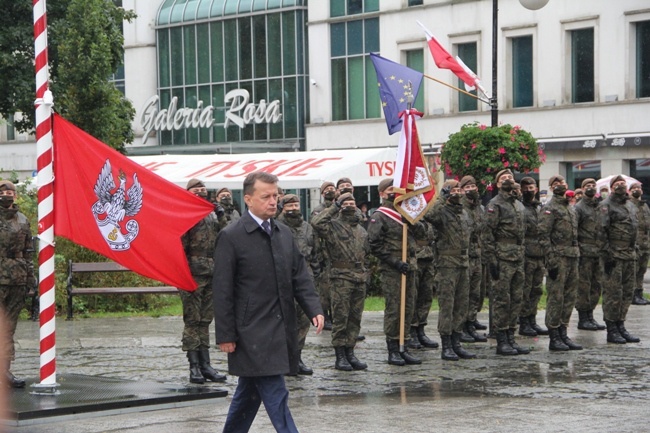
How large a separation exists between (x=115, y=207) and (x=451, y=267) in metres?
4.35

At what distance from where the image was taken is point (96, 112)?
76.9ft

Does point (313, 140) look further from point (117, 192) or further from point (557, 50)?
point (117, 192)

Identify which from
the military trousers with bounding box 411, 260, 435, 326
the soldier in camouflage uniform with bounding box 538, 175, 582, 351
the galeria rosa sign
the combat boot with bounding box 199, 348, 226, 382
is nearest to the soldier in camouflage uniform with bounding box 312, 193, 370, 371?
the combat boot with bounding box 199, 348, 226, 382

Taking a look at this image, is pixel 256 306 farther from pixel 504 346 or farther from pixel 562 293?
pixel 562 293

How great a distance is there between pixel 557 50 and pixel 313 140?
1104 centimetres

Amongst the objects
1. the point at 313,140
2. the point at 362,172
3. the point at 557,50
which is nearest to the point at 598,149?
the point at 557,50

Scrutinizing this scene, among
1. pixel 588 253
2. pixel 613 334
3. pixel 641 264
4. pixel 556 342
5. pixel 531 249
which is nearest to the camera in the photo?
pixel 556 342

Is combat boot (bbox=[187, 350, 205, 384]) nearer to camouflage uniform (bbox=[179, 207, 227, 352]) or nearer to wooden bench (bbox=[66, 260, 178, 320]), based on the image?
camouflage uniform (bbox=[179, 207, 227, 352])

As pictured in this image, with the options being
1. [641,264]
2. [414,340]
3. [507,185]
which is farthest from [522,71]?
[507,185]

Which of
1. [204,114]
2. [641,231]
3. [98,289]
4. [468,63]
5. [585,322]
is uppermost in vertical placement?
[468,63]

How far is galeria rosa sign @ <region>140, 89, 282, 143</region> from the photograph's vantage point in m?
47.2

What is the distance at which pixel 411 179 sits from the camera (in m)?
14.5

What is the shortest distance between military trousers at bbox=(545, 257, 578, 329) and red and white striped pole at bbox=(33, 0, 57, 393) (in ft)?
20.6

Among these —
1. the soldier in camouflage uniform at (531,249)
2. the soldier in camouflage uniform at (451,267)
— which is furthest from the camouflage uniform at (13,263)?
the soldier in camouflage uniform at (531,249)
